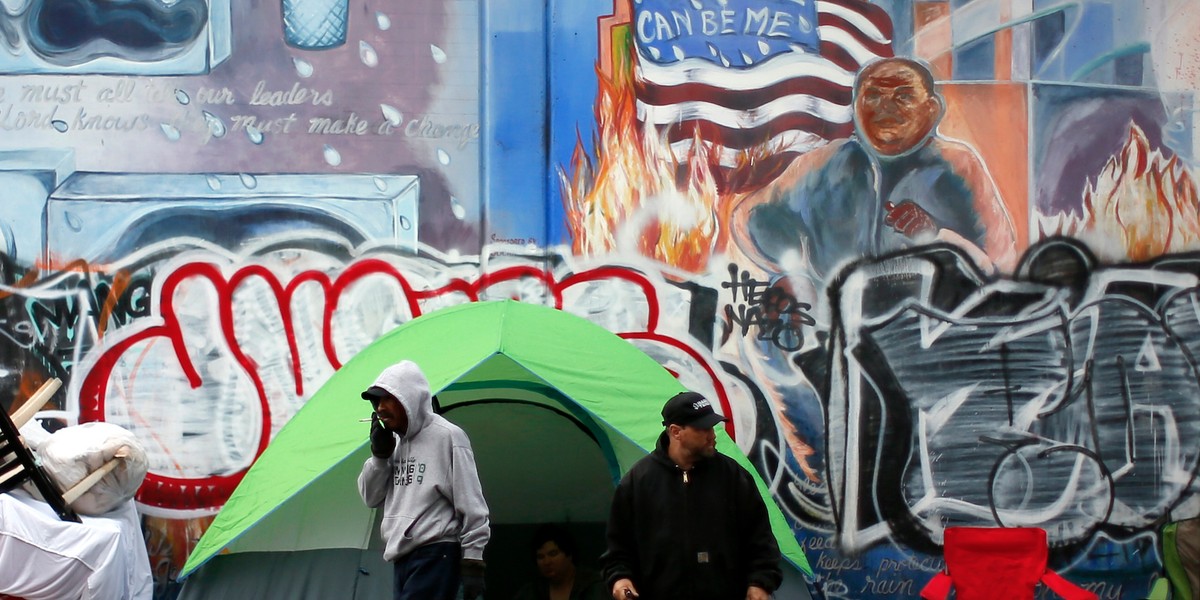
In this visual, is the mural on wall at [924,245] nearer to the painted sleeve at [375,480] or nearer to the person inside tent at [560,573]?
the person inside tent at [560,573]

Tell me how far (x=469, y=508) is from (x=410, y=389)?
505 mm

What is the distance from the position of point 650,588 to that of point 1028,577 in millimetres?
2802

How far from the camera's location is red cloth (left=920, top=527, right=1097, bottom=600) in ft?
22.6

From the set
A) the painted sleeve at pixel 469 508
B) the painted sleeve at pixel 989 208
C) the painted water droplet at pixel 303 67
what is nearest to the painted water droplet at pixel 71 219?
the painted water droplet at pixel 303 67

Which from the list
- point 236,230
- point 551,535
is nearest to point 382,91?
point 236,230

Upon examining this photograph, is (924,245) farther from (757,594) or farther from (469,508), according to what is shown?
(469,508)

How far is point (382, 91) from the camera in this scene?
7.66 m

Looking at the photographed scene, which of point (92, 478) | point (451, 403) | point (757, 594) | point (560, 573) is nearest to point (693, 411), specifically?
point (757, 594)

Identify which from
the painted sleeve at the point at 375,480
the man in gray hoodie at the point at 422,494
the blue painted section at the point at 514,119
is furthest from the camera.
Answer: the blue painted section at the point at 514,119

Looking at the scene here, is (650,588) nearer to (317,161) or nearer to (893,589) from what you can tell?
(893,589)

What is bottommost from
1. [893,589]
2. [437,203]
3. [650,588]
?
[893,589]

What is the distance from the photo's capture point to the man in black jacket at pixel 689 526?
16.0 ft

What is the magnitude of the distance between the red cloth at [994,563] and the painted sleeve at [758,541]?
2244 millimetres

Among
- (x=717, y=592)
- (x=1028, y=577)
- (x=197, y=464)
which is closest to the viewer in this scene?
(x=717, y=592)
